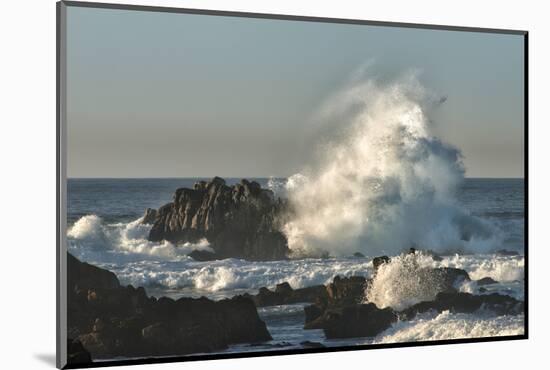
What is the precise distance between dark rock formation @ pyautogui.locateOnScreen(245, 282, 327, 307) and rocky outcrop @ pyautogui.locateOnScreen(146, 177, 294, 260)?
26 cm

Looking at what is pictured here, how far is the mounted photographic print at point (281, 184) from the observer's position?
32.7 ft

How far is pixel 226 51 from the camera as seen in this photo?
10359 mm

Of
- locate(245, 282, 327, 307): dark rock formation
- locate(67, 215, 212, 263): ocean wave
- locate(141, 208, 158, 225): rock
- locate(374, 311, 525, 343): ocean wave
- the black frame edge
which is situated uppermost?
the black frame edge

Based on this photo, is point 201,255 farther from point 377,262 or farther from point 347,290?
point 377,262

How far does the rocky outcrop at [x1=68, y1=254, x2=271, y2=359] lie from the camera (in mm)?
9836

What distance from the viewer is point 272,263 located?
1049 cm

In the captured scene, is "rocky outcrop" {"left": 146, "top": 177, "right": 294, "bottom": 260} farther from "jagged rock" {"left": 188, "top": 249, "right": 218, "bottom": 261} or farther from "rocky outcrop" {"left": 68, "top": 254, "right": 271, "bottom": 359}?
"rocky outcrop" {"left": 68, "top": 254, "right": 271, "bottom": 359}

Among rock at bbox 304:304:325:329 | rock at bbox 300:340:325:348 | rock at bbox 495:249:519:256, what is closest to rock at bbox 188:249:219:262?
rock at bbox 304:304:325:329

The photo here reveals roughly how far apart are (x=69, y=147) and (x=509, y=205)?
3.95m

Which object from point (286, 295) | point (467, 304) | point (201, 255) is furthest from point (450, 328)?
point (201, 255)

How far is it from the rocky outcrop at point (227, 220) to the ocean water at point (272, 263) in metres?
0.06

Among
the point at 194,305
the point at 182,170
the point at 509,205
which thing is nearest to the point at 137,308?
the point at 194,305

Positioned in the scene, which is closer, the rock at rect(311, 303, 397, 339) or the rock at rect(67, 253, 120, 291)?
the rock at rect(67, 253, 120, 291)

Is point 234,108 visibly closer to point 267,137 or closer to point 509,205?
point 267,137
